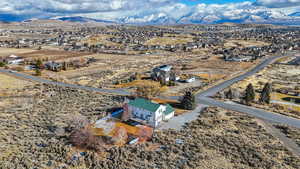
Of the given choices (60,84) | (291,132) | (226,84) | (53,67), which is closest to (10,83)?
(60,84)

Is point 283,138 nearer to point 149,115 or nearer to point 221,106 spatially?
point 221,106

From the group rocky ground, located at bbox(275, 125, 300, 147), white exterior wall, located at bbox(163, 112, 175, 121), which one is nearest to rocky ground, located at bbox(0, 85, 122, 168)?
white exterior wall, located at bbox(163, 112, 175, 121)

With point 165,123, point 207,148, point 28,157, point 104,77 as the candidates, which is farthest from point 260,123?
point 104,77

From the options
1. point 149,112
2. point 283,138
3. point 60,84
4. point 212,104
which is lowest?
point 283,138

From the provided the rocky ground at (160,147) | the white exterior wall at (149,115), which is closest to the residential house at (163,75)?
the rocky ground at (160,147)

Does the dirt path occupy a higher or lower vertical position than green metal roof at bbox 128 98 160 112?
lower

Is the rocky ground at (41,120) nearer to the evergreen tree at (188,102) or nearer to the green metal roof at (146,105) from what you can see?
the green metal roof at (146,105)

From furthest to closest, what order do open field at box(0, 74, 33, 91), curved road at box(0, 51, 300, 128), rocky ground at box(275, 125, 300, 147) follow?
open field at box(0, 74, 33, 91)
curved road at box(0, 51, 300, 128)
rocky ground at box(275, 125, 300, 147)

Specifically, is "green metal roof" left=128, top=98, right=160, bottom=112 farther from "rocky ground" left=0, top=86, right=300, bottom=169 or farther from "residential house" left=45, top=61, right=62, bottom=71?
"residential house" left=45, top=61, right=62, bottom=71
